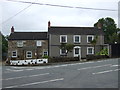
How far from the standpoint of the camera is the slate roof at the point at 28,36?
136ft

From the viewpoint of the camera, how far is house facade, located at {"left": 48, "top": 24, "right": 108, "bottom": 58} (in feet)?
131

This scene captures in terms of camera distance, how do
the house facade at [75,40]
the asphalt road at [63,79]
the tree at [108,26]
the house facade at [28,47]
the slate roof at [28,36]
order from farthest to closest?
the tree at [108,26]
the slate roof at [28,36]
the house facade at [28,47]
the house facade at [75,40]
the asphalt road at [63,79]

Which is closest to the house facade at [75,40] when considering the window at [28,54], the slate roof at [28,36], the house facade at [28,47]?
the house facade at [28,47]

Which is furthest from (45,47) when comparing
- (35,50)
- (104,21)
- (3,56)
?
(104,21)

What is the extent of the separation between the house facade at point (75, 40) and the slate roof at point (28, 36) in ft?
7.28

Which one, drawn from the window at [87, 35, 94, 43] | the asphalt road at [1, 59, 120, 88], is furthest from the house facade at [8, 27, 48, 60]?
the asphalt road at [1, 59, 120, 88]

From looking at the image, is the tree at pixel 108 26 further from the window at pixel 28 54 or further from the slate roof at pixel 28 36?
the window at pixel 28 54

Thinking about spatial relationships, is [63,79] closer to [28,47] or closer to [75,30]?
[28,47]

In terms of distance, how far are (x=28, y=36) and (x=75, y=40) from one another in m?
9.73

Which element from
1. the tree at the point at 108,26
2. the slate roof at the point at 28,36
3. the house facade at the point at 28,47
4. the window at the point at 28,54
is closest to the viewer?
the house facade at the point at 28,47

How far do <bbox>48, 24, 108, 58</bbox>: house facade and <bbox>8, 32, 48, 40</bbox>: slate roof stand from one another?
7.28 feet

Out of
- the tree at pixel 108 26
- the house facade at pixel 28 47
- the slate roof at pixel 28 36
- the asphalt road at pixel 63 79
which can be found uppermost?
the tree at pixel 108 26

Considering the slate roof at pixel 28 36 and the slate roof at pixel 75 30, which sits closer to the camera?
the slate roof at pixel 75 30

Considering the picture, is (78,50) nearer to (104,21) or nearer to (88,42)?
(88,42)
